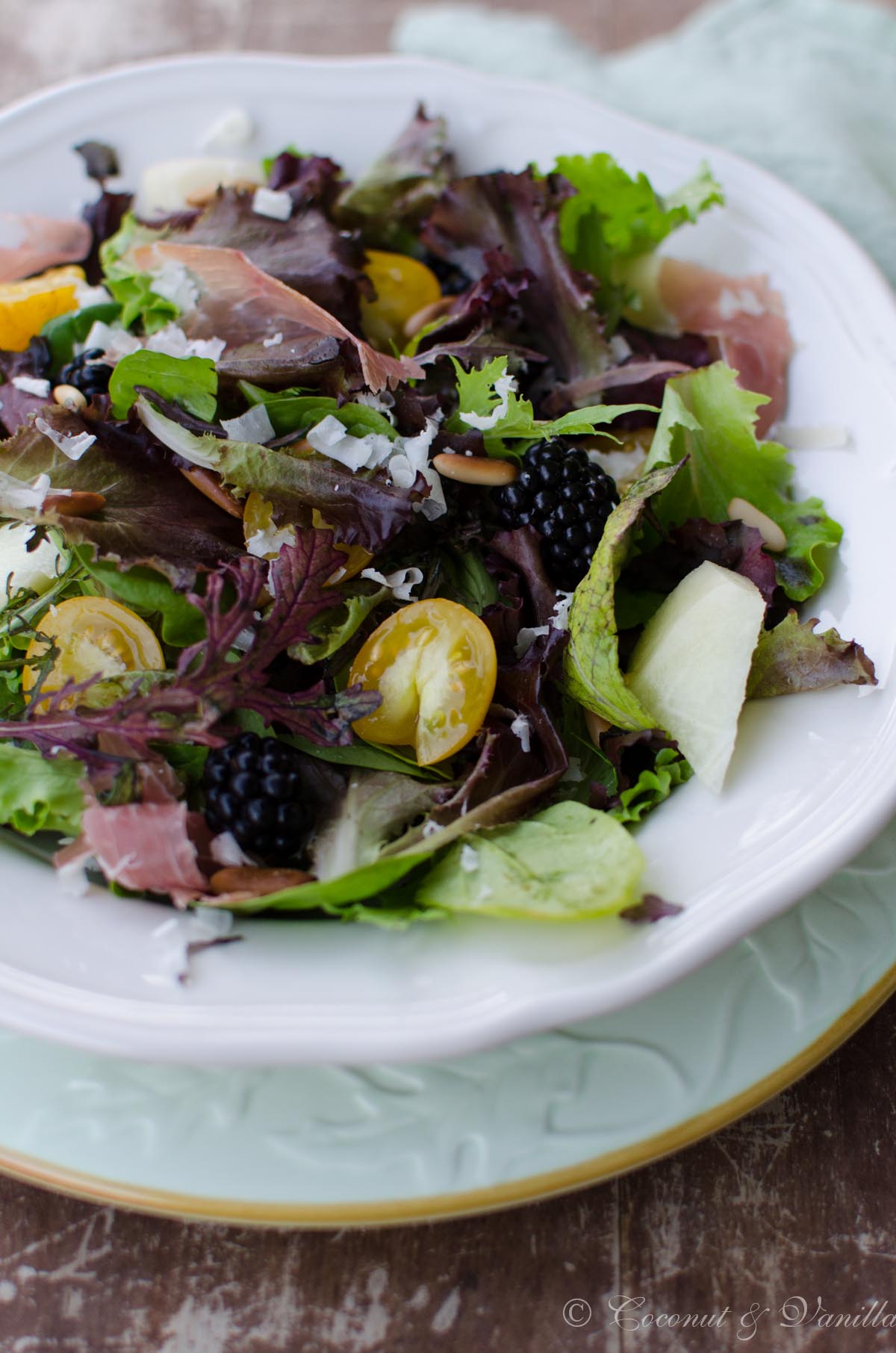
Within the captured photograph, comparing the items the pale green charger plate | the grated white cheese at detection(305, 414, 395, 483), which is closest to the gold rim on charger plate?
the pale green charger plate

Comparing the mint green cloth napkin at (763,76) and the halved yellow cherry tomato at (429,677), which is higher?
the mint green cloth napkin at (763,76)

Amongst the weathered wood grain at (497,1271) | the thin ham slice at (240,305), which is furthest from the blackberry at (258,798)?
the thin ham slice at (240,305)

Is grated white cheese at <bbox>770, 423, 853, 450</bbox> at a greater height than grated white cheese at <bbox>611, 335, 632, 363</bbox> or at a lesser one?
lesser

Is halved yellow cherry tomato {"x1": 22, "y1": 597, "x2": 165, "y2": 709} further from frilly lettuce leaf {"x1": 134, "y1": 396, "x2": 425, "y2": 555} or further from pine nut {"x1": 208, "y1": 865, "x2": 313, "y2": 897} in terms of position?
pine nut {"x1": 208, "y1": 865, "x2": 313, "y2": 897}

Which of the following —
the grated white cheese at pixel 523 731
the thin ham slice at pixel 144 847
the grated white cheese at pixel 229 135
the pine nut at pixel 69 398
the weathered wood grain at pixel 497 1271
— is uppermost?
the grated white cheese at pixel 229 135

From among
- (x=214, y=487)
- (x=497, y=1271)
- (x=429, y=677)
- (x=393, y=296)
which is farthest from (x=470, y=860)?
(x=393, y=296)

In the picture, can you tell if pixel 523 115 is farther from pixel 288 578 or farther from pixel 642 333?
pixel 288 578

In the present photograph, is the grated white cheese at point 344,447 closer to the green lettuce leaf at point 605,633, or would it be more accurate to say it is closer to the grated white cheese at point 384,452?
the grated white cheese at point 384,452
